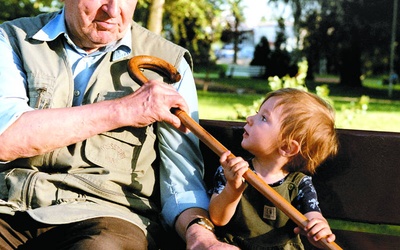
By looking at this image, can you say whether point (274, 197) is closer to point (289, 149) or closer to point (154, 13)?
point (289, 149)

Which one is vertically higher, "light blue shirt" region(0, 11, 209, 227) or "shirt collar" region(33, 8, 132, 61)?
"shirt collar" region(33, 8, 132, 61)

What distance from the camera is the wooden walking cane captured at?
2.49 meters

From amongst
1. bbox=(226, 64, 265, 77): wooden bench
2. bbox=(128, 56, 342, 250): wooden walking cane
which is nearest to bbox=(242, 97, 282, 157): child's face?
bbox=(128, 56, 342, 250): wooden walking cane

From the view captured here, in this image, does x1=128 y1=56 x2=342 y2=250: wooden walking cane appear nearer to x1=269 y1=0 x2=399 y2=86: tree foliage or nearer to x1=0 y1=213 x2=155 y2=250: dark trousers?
x1=0 y1=213 x2=155 y2=250: dark trousers

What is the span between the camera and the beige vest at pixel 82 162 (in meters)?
2.75

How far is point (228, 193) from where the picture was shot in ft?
8.67

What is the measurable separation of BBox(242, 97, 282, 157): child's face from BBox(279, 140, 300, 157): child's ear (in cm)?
3

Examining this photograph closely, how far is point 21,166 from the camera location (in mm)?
2811

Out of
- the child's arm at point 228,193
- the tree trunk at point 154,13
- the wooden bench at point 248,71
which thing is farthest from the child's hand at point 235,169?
the wooden bench at point 248,71

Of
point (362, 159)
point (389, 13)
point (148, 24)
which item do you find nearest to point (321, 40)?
point (389, 13)

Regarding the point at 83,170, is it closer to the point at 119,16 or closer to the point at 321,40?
the point at 119,16

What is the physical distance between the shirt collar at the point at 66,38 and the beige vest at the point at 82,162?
0.03m

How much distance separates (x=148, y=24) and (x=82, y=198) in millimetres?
11351

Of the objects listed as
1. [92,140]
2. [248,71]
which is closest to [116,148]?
[92,140]
